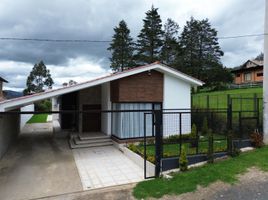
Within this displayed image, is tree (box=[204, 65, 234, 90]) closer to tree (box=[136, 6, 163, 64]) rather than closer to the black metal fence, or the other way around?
tree (box=[136, 6, 163, 64])

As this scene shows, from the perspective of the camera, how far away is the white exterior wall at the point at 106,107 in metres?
12.7

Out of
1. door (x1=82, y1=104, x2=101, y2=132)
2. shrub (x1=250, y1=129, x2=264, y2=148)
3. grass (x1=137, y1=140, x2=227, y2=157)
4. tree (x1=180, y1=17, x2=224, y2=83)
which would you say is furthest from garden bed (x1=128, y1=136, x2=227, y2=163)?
tree (x1=180, y1=17, x2=224, y2=83)

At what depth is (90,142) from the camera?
39.1 feet

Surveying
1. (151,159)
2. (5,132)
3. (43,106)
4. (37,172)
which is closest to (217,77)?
(43,106)

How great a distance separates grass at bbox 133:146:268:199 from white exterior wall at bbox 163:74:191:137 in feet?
14.4

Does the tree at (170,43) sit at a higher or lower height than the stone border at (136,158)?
higher

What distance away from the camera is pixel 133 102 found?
1176 cm

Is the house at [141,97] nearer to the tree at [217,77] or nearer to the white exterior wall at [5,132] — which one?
the white exterior wall at [5,132]

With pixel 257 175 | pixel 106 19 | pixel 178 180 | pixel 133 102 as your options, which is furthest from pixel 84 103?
pixel 257 175

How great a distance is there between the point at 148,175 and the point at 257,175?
3168 millimetres

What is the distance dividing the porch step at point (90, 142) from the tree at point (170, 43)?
23.9 m

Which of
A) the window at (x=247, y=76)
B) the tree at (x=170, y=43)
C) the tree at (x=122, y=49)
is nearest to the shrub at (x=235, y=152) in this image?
the tree at (x=170, y=43)

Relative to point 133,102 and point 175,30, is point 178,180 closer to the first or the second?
point 133,102

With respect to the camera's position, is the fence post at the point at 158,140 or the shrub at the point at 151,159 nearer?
the fence post at the point at 158,140
